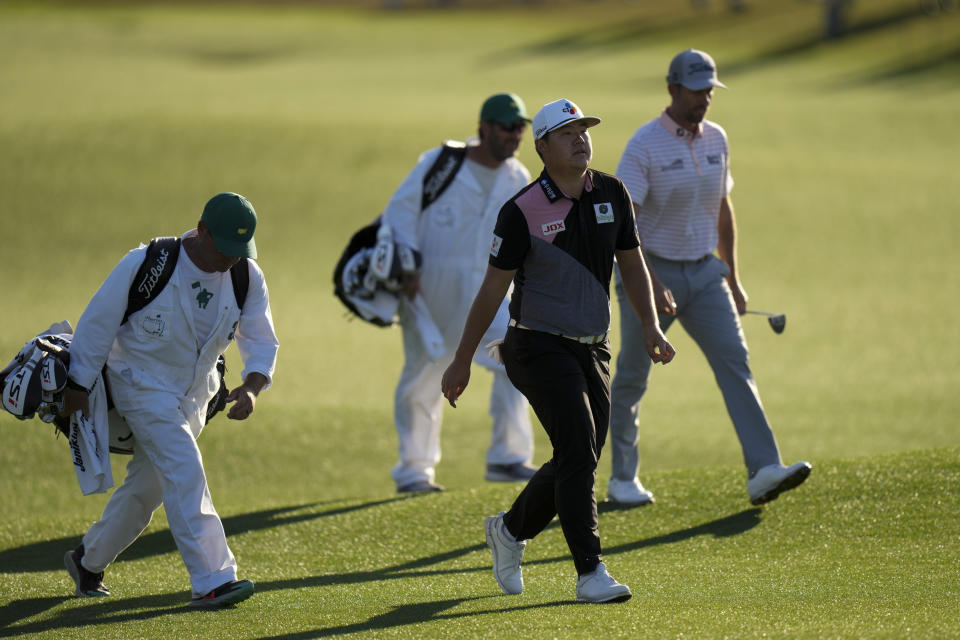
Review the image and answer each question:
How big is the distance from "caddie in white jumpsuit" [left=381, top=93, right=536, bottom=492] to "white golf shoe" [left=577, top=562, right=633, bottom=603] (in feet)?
10.7

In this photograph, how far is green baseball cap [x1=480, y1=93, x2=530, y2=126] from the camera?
798 cm

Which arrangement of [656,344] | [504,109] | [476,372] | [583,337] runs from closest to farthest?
[583,337] < [656,344] < [504,109] < [476,372]

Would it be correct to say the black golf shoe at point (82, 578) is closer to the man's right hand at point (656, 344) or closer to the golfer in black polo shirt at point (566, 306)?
the golfer in black polo shirt at point (566, 306)

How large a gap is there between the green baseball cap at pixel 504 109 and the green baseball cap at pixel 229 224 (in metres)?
2.92

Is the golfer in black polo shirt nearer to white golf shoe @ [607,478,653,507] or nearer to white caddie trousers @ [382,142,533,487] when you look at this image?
white golf shoe @ [607,478,653,507]

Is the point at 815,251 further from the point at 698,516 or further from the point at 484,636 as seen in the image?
the point at 484,636

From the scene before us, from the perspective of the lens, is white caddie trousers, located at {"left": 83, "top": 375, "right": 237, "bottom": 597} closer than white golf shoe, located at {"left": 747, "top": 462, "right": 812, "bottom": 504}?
Yes

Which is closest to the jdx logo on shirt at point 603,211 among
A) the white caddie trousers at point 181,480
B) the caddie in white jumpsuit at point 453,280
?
the white caddie trousers at point 181,480

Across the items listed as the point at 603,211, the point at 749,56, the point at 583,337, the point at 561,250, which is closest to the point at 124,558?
the point at 583,337

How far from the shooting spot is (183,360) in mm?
5598

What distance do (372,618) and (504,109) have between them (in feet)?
12.4

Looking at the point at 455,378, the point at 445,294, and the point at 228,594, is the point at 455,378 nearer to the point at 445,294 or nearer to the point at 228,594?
the point at 228,594

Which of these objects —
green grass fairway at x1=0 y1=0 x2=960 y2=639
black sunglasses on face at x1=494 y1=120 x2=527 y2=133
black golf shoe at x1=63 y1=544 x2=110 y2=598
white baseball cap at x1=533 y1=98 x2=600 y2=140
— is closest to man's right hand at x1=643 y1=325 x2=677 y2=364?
white baseball cap at x1=533 y1=98 x2=600 y2=140

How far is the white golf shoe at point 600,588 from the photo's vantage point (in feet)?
17.0
